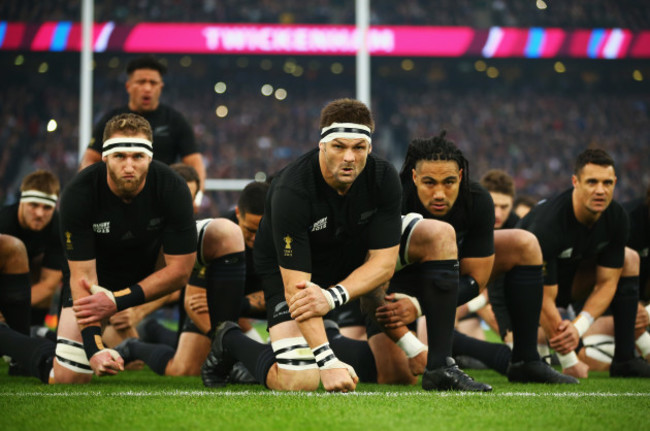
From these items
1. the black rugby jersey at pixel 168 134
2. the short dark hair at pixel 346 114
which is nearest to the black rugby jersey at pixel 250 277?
the black rugby jersey at pixel 168 134

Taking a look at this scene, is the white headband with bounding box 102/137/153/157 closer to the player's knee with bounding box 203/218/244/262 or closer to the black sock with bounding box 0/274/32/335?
the player's knee with bounding box 203/218/244/262

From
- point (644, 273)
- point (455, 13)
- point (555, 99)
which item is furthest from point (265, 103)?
point (644, 273)

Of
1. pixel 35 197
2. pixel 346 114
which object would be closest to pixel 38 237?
pixel 35 197

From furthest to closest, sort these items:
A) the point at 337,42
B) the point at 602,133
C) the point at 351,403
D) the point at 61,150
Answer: the point at 602,133 → the point at 61,150 → the point at 337,42 → the point at 351,403

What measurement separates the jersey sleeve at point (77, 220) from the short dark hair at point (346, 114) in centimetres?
147

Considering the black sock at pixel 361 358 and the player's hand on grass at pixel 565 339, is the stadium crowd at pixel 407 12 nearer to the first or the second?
the black sock at pixel 361 358

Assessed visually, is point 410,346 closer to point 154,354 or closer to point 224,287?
point 224,287

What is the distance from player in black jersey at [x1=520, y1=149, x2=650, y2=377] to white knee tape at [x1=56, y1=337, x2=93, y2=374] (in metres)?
2.92

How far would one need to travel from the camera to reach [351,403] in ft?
12.5

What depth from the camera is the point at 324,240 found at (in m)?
4.66

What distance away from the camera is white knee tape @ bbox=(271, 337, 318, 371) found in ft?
15.3

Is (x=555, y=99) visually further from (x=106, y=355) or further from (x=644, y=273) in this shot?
(x=106, y=355)

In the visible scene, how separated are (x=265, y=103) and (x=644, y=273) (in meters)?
19.5

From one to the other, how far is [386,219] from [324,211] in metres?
0.33
